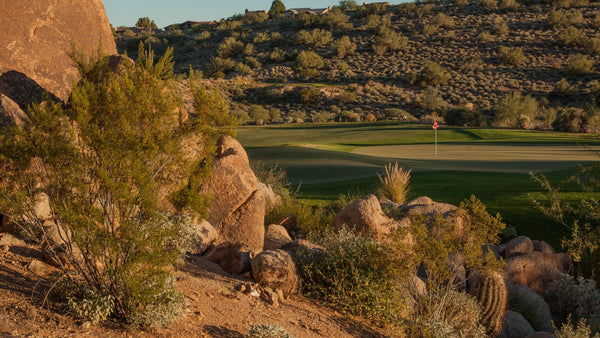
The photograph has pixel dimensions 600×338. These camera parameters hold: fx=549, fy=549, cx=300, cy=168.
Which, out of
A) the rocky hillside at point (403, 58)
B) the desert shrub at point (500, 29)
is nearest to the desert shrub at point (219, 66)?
the rocky hillside at point (403, 58)

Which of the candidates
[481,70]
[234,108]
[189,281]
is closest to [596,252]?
[189,281]

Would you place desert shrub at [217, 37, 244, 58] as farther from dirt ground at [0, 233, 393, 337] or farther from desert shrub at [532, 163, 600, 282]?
dirt ground at [0, 233, 393, 337]

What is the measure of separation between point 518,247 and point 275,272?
19.2ft

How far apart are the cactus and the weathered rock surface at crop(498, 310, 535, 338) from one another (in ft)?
0.44

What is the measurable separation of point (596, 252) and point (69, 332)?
994 centimetres

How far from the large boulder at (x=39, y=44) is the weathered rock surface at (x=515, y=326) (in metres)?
7.45

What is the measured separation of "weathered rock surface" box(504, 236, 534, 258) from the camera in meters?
10.7

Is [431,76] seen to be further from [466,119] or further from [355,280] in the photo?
[355,280]

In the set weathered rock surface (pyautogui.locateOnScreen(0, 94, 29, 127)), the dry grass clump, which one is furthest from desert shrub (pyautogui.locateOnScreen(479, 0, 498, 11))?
weathered rock surface (pyautogui.locateOnScreen(0, 94, 29, 127))

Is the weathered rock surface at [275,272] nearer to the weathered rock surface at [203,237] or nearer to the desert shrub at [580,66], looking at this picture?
the weathered rock surface at [203,237]

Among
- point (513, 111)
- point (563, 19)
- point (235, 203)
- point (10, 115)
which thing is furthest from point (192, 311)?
point (563, 19)

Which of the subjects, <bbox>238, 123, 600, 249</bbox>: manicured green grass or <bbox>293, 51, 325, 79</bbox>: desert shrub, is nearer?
<bbox>238, 123, 600, 249</bbox>: manicured green grass

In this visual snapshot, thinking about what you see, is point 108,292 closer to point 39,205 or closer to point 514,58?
point 39,205

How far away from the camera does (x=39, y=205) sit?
262 inches
